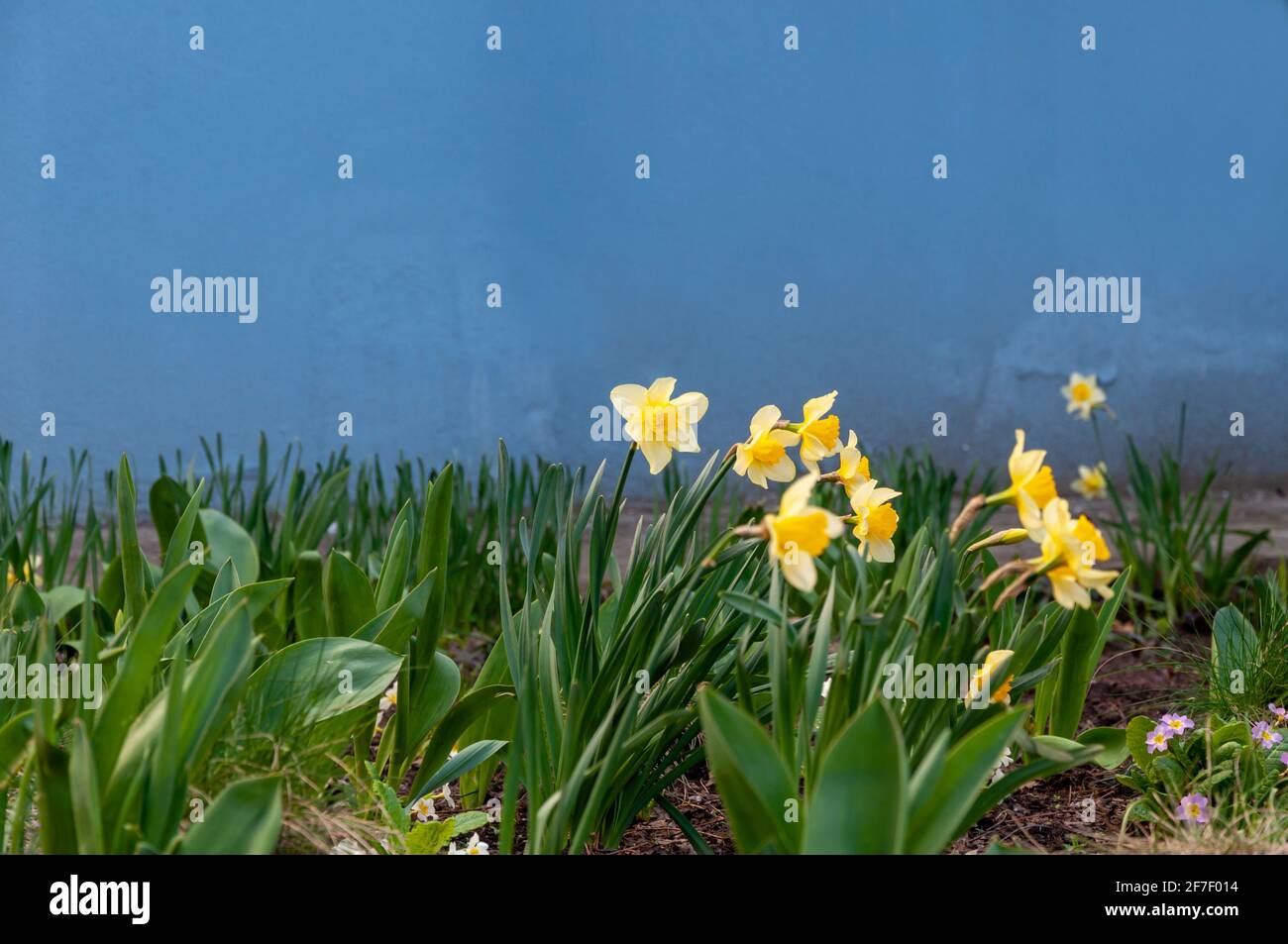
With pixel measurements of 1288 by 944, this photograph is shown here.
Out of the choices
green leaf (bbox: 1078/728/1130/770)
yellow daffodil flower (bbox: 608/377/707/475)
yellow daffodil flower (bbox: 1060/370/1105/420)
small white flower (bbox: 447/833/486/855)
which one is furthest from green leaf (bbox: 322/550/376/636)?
yellow daffodil flower (bbox: 1060/370/1105/420)

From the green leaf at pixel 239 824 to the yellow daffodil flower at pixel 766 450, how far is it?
1.87 feet

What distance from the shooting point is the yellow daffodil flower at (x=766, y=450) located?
115 cm

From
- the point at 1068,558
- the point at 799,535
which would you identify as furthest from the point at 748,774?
the point at 1068,558

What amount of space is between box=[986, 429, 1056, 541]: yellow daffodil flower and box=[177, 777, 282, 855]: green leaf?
694 mm

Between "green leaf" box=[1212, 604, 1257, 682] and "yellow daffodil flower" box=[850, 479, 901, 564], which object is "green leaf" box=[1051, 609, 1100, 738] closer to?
"green leaf" box=[1212, 604, 1257, 682]

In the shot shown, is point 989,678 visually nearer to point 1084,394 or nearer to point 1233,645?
point 1233,645

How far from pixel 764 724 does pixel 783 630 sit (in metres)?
0.37

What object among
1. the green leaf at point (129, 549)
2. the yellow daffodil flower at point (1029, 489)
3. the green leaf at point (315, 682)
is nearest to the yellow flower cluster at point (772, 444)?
the yellow daffodil flower at point (1029, 489)

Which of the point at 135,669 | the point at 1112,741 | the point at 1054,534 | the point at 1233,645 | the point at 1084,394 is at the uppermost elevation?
the point at 1084,394

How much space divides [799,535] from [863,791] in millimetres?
217

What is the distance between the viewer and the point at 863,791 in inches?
34.1
